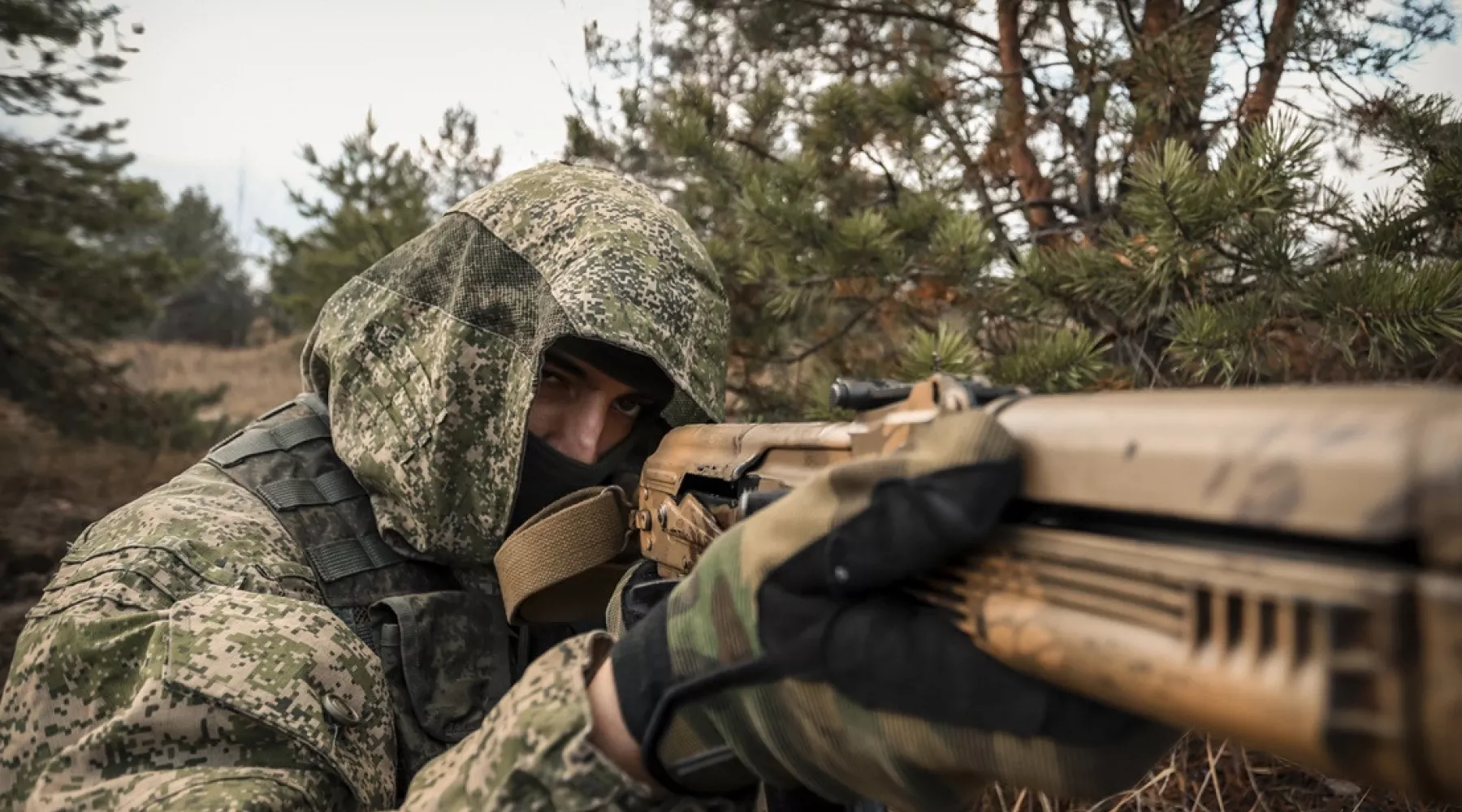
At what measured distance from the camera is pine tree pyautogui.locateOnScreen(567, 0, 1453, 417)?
215cm

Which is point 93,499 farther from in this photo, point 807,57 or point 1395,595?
point 1395,595

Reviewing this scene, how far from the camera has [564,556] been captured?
7.42 feet

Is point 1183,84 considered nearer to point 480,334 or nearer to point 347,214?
point 480,334

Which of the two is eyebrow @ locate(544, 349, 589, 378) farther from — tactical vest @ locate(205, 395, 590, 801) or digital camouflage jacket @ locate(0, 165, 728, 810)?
tactical vest @ locate(205, 395, 590, 801)

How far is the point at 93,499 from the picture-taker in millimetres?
6727

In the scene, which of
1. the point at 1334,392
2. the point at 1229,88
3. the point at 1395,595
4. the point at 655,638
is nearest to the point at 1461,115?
the point at 1229,88

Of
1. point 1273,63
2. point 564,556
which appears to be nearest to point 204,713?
point 564,556

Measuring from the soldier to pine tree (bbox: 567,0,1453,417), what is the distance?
2.20ft

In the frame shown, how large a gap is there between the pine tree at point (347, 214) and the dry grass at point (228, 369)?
14.5 ft

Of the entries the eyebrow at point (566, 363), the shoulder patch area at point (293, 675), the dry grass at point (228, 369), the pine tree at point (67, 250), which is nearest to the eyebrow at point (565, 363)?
the eyebrow at point (566, 363)

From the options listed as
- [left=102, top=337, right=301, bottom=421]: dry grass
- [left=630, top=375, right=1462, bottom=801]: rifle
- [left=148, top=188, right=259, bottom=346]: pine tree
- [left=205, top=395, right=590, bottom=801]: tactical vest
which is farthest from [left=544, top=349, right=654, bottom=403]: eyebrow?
[left=148, top=188, right=259, bottom=346]: pine tree

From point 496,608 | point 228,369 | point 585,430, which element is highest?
point 585,430

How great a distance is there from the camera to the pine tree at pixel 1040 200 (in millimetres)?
2150

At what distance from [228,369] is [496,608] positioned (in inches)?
791
